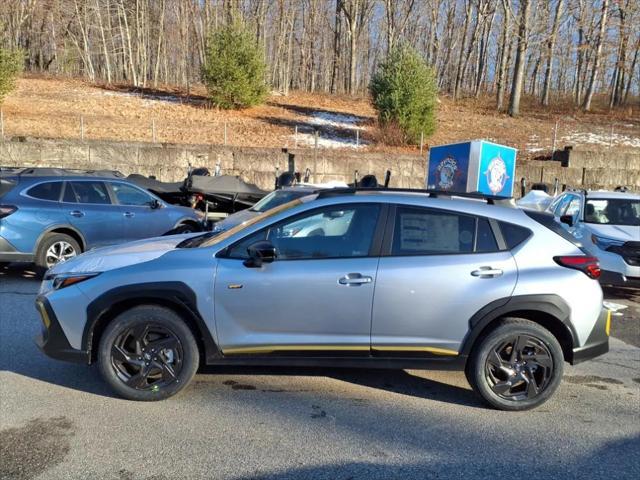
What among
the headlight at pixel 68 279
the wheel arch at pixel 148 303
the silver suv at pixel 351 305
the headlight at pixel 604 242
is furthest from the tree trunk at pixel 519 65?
the headlight at pixel 68 279

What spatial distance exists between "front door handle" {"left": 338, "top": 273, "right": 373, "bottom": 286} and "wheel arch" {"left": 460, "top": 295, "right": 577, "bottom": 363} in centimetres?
88

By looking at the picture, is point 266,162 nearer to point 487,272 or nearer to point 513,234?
point 513,234

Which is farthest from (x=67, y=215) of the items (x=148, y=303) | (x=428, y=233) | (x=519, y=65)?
(x=519, y=65)

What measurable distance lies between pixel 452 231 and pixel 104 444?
9.79ft

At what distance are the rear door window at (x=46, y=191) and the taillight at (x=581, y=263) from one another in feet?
24.4

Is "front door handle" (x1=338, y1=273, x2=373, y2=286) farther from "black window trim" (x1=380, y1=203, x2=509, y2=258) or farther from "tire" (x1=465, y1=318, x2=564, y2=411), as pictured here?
"tire" (x1=465, y1=318, x2=564, y2=411)

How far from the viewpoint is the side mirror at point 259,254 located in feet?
13.9

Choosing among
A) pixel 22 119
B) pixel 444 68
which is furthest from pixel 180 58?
pixel 22 119

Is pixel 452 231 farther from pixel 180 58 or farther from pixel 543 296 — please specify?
pixel 180 58

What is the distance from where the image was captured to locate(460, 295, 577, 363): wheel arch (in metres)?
4.28

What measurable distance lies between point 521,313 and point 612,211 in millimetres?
6392

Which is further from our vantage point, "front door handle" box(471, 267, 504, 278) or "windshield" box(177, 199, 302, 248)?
"windshield" box(177, 199, 302, 248)

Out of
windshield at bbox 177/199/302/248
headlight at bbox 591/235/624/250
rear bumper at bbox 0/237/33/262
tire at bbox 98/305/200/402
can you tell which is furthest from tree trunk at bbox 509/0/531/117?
tire at bbox 98/305/200/402

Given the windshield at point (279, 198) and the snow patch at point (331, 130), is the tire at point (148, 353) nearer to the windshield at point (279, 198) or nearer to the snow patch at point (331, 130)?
the windshield at point (279, 198)
